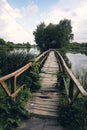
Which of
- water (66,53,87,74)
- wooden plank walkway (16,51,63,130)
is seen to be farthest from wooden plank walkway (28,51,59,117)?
water (66,53,87,74)

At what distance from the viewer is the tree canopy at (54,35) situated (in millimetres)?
68375

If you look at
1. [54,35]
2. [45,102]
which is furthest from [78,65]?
[54,35]

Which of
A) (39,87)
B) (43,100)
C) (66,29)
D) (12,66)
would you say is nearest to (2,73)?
(12,66)

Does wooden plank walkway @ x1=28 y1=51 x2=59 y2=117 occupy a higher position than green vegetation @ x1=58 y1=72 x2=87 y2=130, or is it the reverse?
green vegetation @ x1=58 y1=72 x2=87 y2=130

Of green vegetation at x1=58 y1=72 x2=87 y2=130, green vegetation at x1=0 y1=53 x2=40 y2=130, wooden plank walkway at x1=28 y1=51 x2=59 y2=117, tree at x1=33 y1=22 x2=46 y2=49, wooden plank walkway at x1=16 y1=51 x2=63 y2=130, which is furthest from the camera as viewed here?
tree at x1=33 y1=22 x2=46 y2=49

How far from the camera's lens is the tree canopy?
2692 inches

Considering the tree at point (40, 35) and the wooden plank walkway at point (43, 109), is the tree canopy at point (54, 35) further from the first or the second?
the wooden plank walkway at point (43, 109)

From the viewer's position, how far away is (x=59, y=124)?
5141 mm

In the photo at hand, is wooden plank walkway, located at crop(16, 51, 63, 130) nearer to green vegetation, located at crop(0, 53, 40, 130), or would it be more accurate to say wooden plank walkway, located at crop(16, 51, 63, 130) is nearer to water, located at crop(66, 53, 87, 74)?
green vegetation, located at crop(0, 53, 40, 130)

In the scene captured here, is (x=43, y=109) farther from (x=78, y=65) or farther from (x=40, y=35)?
(x=40, y=35)

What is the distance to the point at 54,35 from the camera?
6881 centimetres

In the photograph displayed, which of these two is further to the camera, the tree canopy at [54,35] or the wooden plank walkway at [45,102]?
the tree canopy at [54,35]

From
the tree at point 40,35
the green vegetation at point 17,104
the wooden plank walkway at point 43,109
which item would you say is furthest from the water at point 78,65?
the tree at point 40,35

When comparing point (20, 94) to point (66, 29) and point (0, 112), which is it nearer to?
point (0, 112)
